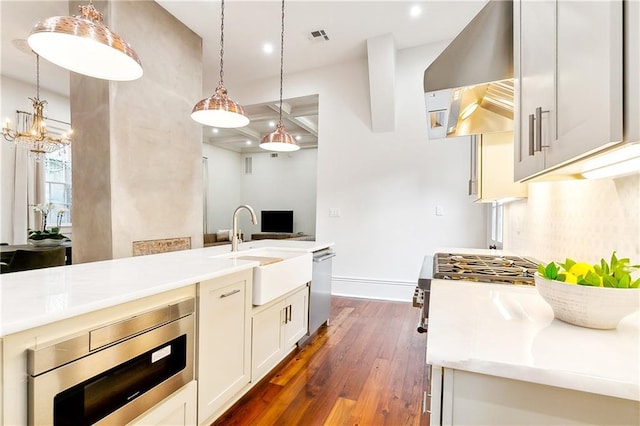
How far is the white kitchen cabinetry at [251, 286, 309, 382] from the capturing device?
1938mm

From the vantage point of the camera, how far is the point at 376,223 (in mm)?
4223

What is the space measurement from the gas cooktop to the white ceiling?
271 centimetres

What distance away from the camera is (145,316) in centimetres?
120

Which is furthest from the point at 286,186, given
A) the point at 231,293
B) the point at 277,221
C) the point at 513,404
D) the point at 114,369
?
the point at 513,404

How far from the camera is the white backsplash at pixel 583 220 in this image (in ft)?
3.31

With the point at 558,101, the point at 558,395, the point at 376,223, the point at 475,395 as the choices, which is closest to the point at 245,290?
the point at 475,395

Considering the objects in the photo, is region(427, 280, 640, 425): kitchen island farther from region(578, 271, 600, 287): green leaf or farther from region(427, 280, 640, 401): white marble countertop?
region(578, 271, 600, 287): green leaf

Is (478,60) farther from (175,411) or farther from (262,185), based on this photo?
(262,185)

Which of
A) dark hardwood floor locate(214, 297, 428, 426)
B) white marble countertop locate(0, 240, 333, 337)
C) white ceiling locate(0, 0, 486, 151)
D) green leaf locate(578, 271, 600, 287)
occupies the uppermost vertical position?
white ceiling locate(0, 0, 486, 151)

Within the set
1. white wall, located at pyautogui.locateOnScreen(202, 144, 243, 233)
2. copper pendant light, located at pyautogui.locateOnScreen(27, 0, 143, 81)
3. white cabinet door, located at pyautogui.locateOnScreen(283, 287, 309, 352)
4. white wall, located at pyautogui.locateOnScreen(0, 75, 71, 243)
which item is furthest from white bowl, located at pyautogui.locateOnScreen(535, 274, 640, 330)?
white wall, located at pyautogui.locateOnScreen(202, 144, 243, 233)

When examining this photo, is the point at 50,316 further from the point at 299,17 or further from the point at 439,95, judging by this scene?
the point at 299,17

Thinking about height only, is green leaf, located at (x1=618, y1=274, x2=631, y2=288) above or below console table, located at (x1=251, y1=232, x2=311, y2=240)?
above

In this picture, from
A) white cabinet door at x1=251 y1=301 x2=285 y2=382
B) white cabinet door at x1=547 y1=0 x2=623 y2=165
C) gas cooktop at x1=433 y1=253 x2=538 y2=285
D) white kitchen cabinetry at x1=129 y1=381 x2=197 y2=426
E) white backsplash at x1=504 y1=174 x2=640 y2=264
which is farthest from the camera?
white cabinet door at x1=251 y1=301 x2=285 y2=382

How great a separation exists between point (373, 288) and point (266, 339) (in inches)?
96.5
